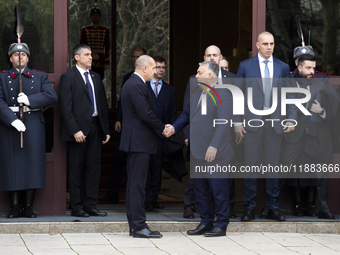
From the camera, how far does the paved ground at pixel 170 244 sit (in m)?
6.09

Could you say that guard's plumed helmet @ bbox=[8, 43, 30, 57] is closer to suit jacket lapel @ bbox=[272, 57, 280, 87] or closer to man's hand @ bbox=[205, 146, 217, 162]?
man's hand @ bbox=[205, 146, 217, 162]

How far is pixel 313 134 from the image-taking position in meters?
7.59

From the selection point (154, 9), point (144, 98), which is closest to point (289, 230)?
point (144, 98)

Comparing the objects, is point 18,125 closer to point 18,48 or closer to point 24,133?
point 24,133

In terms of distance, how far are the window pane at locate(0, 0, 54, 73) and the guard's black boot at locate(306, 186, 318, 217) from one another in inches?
128

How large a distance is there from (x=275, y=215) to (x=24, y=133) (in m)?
2.86

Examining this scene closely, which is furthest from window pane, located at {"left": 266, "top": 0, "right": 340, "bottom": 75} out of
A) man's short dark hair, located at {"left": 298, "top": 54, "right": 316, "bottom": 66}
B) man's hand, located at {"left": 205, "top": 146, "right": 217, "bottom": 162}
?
man's hand, located at {"left": 205, "top": 146, "right": 217, "bottom": 162}

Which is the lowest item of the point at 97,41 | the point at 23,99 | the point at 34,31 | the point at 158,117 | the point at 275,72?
the point at 158,117

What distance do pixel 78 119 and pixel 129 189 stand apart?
114 cm

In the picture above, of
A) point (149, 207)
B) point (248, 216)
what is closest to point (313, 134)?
point (248, 216)

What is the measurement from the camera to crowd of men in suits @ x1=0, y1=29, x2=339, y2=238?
22.0ft

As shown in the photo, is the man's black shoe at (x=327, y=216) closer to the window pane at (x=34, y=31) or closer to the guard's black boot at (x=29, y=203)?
the guard's black boot at (x=29, y=203)

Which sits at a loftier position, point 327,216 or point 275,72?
point 275,72

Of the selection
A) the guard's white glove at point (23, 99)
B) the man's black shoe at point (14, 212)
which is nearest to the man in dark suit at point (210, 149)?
the guard's white glove at point (23, 99)
